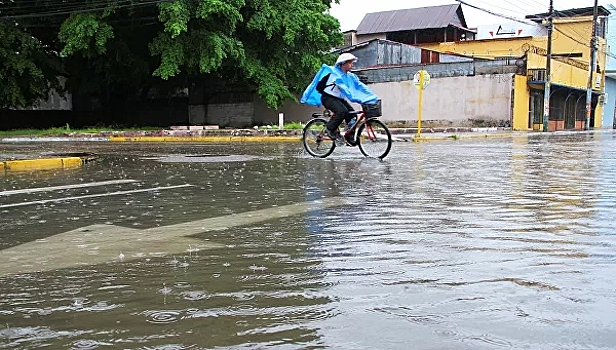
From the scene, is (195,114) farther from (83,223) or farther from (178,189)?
(83,223)

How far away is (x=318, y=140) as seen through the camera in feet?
37.5

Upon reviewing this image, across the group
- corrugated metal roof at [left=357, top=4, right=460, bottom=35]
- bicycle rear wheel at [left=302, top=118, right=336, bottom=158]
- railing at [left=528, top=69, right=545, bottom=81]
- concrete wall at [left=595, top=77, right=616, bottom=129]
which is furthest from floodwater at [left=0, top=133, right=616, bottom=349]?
concrete wall at [left=595, top=77, right=616, bottom=129]

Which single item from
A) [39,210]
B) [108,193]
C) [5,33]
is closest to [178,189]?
[108,193]

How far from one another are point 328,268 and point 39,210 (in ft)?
11.7

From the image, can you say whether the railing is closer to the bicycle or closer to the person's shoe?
the bicycle

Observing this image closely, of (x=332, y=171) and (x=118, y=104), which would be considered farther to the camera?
(x=118, y=104)

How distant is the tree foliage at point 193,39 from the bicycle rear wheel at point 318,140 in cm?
1200

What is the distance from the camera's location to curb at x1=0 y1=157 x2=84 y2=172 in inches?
397

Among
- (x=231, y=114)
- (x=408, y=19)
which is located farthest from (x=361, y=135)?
(x=408, y=19)

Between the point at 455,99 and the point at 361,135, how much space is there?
2497cm

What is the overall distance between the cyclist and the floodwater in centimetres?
387

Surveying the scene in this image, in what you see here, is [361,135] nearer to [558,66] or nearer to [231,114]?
[231,114]

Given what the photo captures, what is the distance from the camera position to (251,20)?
24297 mm

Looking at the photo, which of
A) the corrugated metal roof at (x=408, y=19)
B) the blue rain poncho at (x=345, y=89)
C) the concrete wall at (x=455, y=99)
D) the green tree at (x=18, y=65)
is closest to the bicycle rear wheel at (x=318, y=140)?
the blue rain poncho at (x=345, y=89)
